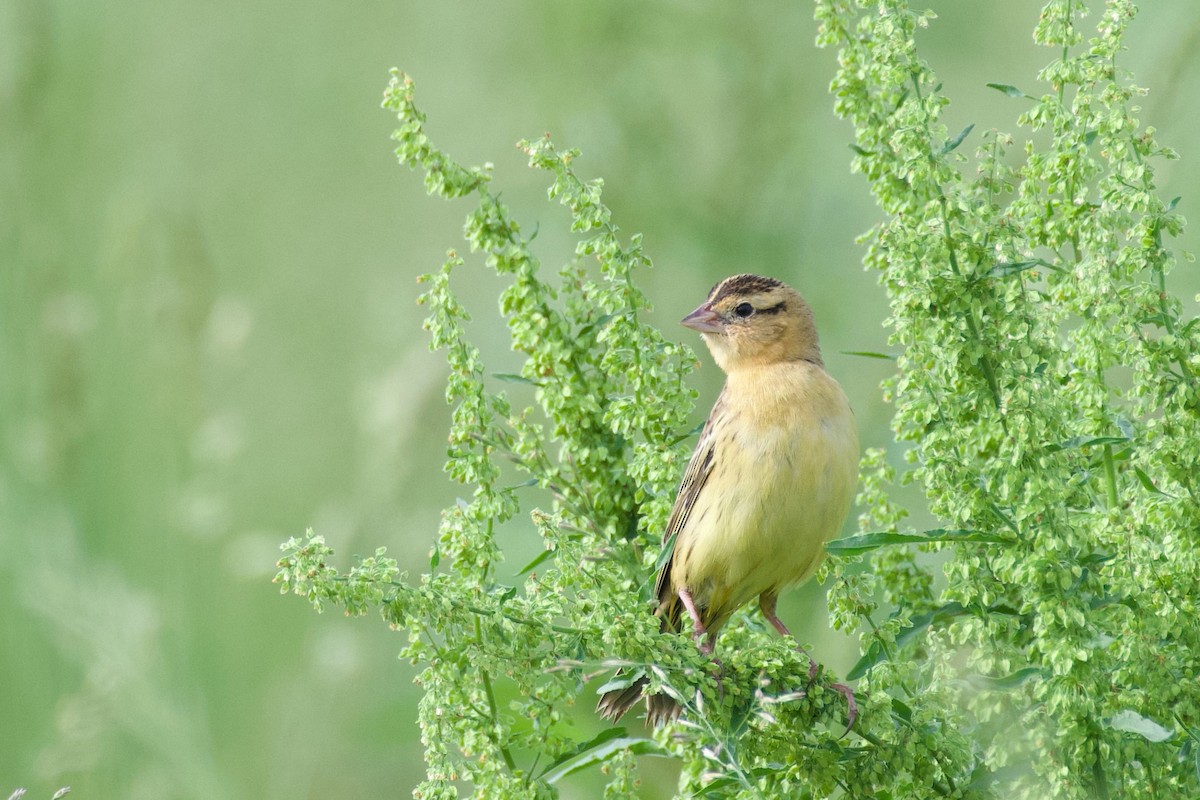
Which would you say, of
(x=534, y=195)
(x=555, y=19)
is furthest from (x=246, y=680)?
(x=555, y=19)

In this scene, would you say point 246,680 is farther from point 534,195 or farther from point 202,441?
point 534,195

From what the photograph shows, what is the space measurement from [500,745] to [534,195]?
290 centimetres

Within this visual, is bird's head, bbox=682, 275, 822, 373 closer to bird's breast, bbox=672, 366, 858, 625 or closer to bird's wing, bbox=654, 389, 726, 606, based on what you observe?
bird's wing, bbox=654, 389, 726, 606

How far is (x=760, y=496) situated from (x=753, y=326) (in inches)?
29.0

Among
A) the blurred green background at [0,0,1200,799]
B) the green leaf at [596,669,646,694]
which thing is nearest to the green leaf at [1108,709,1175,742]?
the green leaf at [596,669,646,694]

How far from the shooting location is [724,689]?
98.3 inches

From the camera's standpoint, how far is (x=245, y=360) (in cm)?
572

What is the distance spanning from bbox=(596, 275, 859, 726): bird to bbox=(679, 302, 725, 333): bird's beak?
7.1 inches

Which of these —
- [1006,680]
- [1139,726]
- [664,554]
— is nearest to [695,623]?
[664,554]

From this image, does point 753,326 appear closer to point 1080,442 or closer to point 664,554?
point 664,554

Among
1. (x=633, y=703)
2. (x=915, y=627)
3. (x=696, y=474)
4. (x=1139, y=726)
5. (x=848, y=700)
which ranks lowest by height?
(x=1139, y=726)

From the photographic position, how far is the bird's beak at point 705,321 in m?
4.72

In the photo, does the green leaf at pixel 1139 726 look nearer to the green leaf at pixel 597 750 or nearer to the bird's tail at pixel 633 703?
the green leaf at pixel 597 750

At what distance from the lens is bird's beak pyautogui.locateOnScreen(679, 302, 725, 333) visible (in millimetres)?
4719
